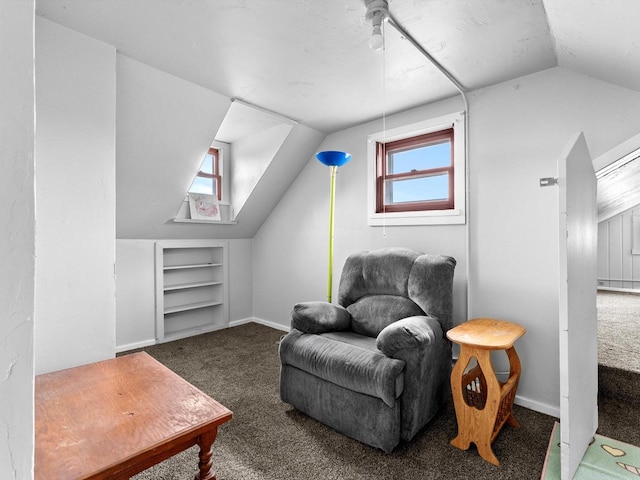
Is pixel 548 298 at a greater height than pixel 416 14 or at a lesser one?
lesser

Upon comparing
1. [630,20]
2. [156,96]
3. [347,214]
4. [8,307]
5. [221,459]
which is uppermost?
[156,96]

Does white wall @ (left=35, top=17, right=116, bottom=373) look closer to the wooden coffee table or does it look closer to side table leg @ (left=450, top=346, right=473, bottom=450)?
the wooden coffee table

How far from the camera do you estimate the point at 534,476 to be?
1577 millimetres

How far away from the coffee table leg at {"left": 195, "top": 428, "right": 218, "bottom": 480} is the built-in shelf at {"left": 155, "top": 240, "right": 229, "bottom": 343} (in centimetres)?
268

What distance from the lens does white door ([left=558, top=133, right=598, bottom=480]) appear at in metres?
1.38

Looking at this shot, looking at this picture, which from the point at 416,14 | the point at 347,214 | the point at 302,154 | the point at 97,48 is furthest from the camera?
the point at 302,154

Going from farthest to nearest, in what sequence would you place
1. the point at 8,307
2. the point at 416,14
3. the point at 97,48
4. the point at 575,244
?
1. the point at 97,48
2. the point at 416,14
3. the point at 575,244
4. the point at 8,307

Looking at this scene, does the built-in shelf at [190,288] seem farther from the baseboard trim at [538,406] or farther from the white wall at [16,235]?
the white wall at [16,235]

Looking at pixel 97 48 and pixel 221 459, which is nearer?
pixel 221 459

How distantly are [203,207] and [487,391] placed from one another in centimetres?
316

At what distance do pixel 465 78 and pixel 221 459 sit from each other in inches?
112

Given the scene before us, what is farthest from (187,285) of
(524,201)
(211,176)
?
(524,201)

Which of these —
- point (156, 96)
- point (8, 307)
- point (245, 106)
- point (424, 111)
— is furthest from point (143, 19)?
point (424, 111)

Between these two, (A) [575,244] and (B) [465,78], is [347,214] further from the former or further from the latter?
(A) [575,244]
